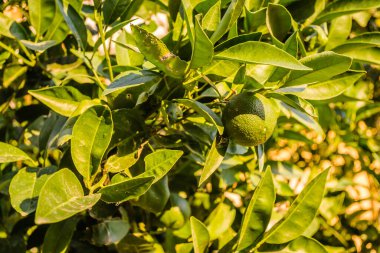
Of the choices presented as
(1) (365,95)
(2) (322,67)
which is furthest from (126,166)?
(1) (365,95)

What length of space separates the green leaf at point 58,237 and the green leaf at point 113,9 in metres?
0.41

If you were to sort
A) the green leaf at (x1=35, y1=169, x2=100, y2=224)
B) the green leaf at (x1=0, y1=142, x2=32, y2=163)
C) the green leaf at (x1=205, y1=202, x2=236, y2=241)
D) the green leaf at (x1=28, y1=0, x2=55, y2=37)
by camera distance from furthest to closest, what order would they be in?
the green leaf at (x1=205, y1=202, x2=236, y2=241), the green leaf at (x1=28, y1=0, x2=55, y2=37), the green leaf at (x1=0, y1=142, x2=32, y2=163), the green leaf at (x1=35, y1=169, x2=100, y2=224)

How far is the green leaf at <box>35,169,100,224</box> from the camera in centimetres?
63

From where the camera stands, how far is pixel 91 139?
81 centimetres

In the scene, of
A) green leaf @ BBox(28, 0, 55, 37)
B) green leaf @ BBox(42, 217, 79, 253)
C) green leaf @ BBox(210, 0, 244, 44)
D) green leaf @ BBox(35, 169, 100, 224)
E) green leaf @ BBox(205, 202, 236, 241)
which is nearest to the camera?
green leaf @ BBox(35, 169, 100, 224)

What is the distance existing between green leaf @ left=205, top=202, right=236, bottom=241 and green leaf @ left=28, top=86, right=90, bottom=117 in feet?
1.58

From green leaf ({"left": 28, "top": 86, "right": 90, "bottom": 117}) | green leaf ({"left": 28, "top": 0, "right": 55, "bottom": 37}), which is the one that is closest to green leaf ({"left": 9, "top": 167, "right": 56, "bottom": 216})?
green leaf ({"left": 28, "top": 86, "right": 90, "bottom": 117})

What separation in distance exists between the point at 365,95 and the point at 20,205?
1.19m

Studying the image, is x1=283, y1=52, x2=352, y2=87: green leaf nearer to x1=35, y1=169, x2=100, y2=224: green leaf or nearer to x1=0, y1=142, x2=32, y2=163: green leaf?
x1=35, y1=169, x2=100, y2=224: green leaf

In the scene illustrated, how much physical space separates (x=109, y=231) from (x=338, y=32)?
0.68 m

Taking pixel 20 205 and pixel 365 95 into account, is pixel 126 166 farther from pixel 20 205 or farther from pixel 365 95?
pixel 365 95

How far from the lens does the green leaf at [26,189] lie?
799mm

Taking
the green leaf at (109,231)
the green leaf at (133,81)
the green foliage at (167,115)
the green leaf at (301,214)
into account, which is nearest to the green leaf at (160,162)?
the green foliage at (167,115)

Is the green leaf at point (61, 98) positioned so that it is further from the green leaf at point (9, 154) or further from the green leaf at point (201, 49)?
the green leaf at point (201, 49)
